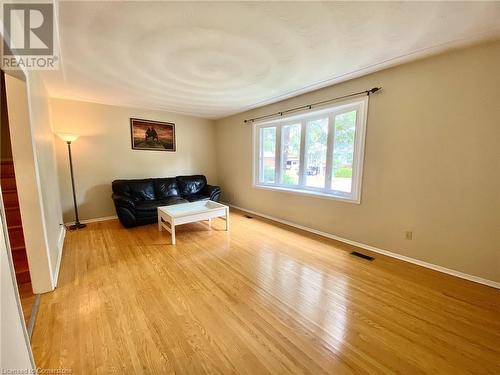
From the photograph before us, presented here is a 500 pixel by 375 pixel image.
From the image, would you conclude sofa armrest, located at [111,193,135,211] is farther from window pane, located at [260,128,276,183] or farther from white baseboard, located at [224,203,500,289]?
white baseboard, located at [224,203,500,289]

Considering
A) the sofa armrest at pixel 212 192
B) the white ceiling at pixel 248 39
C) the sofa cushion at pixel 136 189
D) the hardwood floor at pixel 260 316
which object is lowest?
the hardwood floor at pixel 260 316

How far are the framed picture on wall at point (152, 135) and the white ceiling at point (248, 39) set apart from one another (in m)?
1.39

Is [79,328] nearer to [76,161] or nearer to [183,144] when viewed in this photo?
[76,161]

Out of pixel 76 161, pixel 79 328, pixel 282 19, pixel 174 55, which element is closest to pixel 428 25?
pixel 282 19

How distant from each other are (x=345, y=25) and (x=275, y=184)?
291 centimetres

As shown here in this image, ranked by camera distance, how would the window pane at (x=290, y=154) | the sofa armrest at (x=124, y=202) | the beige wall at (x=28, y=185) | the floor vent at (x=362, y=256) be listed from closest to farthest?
1. the beige wall at (x=28, y=185)
2. the floor vent at (x=362, y=256)
3. the sofa armrest at (x=124, y=202)
4. the window pane at (x=290, y=154)

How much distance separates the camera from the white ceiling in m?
1.58

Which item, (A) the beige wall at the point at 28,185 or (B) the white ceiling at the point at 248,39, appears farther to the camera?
(A) the beige wall at the point at 28,185

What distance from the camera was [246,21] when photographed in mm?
1708

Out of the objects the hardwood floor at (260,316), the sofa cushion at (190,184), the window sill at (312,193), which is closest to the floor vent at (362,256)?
the hardwood floor at (260,316)

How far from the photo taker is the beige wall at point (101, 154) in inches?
151

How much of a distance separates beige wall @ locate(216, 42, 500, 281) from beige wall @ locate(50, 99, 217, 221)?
12.5 feet

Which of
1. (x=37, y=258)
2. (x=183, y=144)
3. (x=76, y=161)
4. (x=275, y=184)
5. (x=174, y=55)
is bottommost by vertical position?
(x=37, y=258)

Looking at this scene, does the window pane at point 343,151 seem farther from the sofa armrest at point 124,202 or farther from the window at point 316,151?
the sofa armrest at point 124,202
